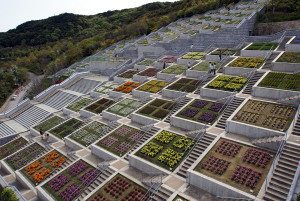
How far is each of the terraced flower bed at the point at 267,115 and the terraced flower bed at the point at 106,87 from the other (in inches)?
920

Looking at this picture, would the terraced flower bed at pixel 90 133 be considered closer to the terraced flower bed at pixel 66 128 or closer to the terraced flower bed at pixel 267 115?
the terraced flower bed at pixel 66 128

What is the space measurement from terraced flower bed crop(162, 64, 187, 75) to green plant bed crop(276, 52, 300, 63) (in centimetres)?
1304

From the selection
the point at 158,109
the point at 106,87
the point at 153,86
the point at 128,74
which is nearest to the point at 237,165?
the point at 158,109

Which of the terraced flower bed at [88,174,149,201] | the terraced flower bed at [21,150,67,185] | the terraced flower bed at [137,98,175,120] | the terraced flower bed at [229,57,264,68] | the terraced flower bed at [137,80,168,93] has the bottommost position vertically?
the terraced flower bed at [21,150,67,185]

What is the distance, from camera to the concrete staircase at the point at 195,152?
22769 millimetres

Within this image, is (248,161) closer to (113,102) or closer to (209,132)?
(209,132)

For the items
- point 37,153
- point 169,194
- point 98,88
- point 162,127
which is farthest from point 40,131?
point 169,194

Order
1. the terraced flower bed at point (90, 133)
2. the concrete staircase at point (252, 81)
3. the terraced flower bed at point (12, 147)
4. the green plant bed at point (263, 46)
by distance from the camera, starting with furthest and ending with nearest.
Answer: the green plant bed at point (263, 46)
the terraced flower bed at point (12, 147)
the terraced flower bed at point (90, 133)
the concrete staircase at point (252, 81)

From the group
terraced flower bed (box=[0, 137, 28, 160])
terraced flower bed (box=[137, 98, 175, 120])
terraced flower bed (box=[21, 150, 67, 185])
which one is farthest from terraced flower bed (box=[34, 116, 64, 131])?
terraced flower bed (box=[137, 98, 175, 120])

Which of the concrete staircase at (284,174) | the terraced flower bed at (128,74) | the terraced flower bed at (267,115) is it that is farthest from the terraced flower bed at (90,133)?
the concrete staircase at (284,174)

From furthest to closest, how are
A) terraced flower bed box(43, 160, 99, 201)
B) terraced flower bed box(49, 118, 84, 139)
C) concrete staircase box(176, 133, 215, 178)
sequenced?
terraced flower bed box(49, 118, 84, 139)
terraced flower bed box(43, 160, 99, 201)
concrete staircase box(176, 133, 215, 178)

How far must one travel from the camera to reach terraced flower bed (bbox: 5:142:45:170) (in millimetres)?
31844

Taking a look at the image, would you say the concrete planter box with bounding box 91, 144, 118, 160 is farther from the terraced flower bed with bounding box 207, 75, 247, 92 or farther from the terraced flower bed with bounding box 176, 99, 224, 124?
the terraced flower bed with bounding box 207, 75, 247, 92

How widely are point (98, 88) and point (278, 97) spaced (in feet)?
92.6
